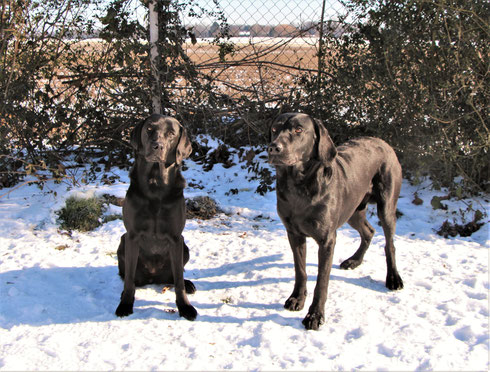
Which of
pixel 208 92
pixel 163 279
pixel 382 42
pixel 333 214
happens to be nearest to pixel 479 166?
pixel 382 42

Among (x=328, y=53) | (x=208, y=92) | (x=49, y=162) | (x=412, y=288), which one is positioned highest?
(x=328, y=53)

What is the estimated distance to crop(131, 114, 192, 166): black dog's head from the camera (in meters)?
2.86

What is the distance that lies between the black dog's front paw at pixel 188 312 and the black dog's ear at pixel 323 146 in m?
1.35

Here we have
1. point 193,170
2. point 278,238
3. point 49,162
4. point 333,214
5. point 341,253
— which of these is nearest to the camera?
point 333,214

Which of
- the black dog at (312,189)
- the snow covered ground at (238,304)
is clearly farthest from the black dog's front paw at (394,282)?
the black dog at (312,189)

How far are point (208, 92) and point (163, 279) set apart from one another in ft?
9.67

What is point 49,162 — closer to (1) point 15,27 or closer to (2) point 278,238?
(1) point 15,27

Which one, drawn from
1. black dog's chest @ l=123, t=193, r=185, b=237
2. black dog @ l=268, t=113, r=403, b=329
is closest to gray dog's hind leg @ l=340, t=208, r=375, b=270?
black dog @ l=268, t=113, r=403, b=329

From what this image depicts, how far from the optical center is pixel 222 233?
15.2ft

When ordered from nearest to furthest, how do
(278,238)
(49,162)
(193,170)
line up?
1. (278,238)
2. (49,162)
3. (193,170)

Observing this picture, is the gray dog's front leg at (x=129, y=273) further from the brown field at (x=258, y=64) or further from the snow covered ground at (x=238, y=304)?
the brown field at (x=258, y=64)

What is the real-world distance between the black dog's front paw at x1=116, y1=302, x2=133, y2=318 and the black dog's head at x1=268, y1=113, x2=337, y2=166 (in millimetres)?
1404

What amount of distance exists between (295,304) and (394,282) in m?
0.89

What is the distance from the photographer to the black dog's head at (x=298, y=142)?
2.86 meters
